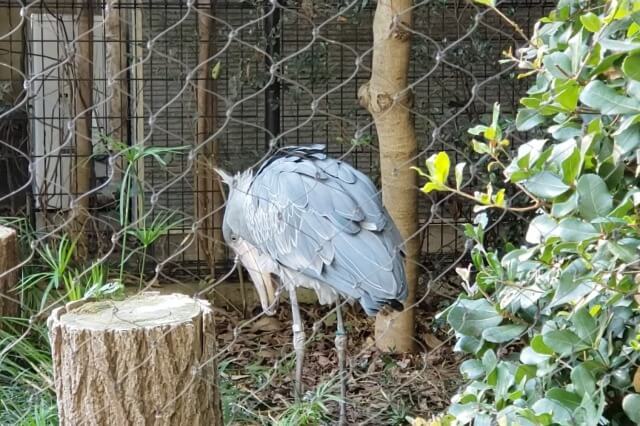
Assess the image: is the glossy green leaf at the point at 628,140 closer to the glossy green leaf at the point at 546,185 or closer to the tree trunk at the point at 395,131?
the glossy green leaf at the point at 546,185

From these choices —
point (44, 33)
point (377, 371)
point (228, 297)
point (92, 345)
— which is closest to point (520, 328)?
point (92, 345)

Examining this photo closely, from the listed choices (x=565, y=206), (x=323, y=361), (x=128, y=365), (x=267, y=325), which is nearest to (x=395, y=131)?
(x=323, y=361)

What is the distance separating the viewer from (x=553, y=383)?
162 cm

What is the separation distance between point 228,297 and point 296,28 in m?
1.20

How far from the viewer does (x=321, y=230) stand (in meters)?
2.97

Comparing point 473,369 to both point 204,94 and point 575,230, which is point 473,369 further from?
point 204,94

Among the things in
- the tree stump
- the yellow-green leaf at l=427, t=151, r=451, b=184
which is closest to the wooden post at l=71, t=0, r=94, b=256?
the tree stump

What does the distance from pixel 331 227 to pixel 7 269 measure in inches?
44.9

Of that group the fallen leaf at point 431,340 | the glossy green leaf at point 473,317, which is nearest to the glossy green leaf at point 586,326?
the glossy green leaf at point 473,317

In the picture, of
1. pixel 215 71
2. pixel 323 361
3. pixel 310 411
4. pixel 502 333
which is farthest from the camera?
pixel 215 71

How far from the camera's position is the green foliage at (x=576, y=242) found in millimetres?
1444

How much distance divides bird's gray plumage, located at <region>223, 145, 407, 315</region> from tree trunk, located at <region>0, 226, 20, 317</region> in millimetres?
787

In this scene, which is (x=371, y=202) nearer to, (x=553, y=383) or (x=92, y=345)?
(x=92, y=345)

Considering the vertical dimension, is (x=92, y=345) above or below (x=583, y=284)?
below
